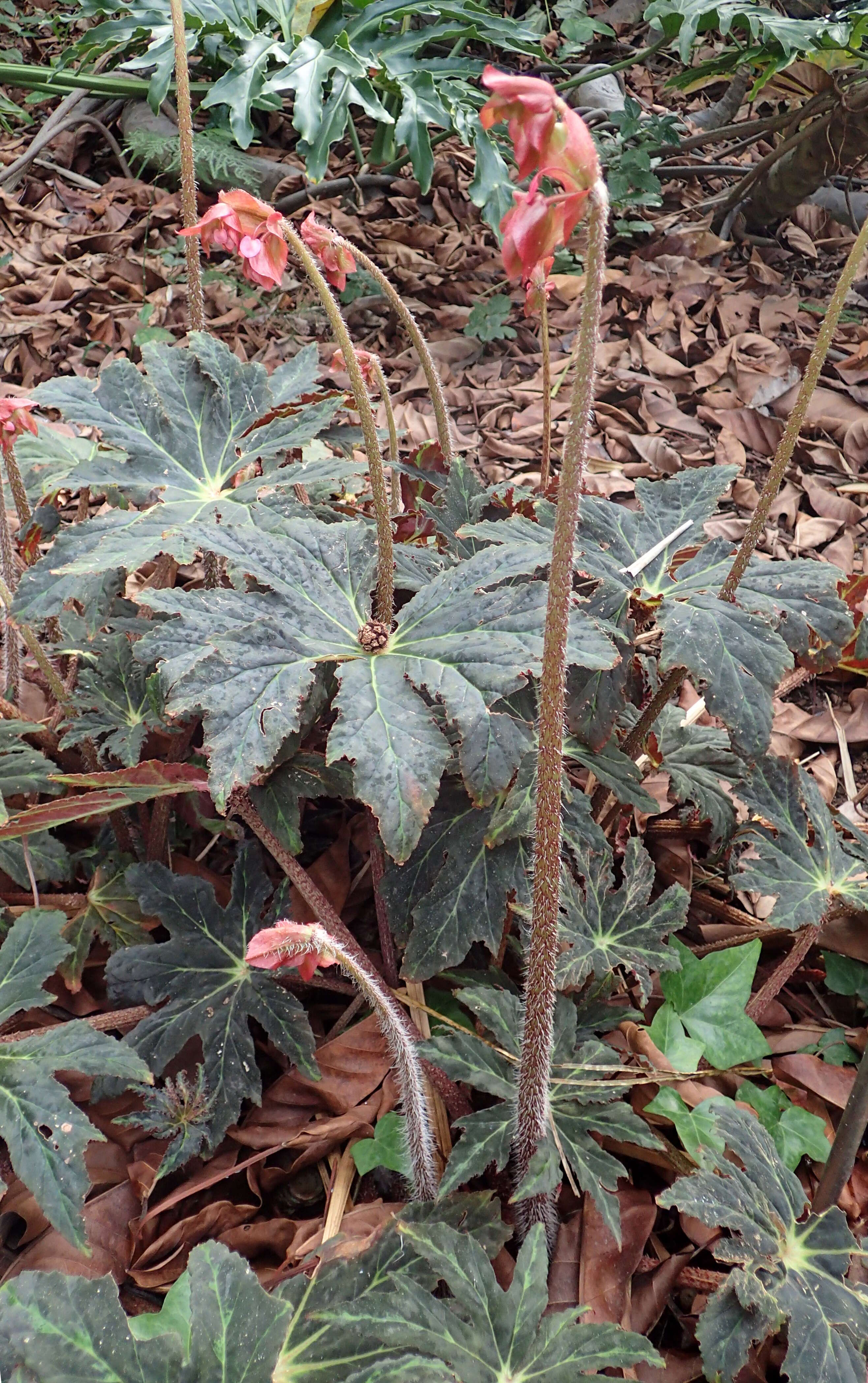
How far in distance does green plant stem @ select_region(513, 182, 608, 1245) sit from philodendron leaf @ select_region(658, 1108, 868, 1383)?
0.22 meters

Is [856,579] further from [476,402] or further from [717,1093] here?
[476,402]

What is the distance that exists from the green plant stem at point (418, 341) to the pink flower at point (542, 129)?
78 centimetres

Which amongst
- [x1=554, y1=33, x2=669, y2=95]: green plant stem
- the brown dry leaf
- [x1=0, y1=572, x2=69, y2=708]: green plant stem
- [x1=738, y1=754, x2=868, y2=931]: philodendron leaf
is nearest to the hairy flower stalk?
the brown dry leaf

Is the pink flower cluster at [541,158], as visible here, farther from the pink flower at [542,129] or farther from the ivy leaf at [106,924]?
the ivy leaf at [106,924]

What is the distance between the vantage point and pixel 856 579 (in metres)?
1.91

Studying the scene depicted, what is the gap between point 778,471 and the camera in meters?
1.38

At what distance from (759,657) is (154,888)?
3.61 ft

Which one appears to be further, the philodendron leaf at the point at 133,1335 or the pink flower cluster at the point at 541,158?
the philodendron leaf at the point at 133,1335

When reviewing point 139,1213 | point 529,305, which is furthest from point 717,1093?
point 529,305

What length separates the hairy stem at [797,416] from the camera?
1.22 metres

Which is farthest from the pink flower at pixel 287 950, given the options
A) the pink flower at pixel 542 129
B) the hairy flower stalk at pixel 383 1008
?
the pink flower at pixel 542 129

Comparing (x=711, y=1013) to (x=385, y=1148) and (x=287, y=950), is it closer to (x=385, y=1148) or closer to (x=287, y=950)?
(x=385, y=1148)

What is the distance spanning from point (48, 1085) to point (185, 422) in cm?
120

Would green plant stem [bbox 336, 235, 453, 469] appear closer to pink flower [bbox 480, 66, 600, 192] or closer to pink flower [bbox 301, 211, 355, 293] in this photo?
pink flower [bbox 301, 211, 355, 293]
